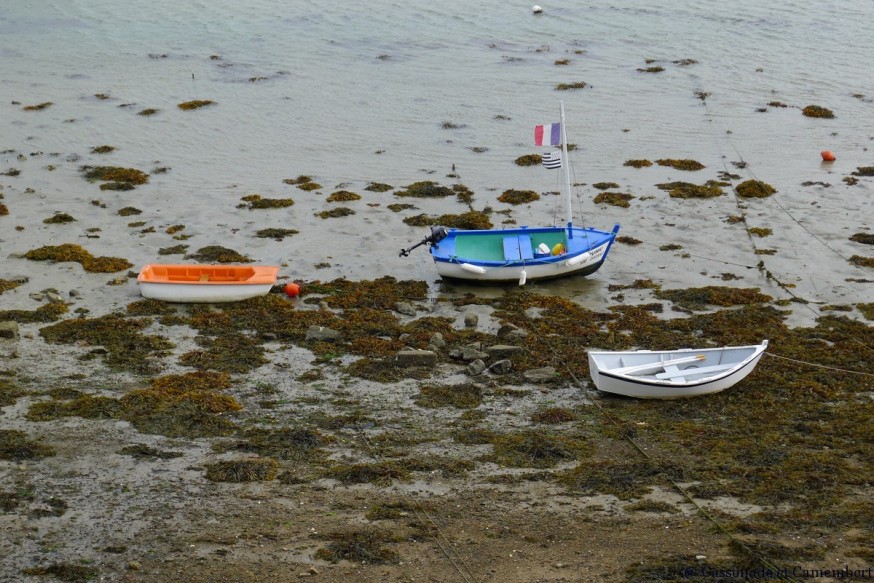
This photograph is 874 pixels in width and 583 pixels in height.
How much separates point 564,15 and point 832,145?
21500 millimetres

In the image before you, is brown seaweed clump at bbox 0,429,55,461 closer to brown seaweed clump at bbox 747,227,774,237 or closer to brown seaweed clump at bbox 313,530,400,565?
brown seaweed clump at bbox 313,530,400,565

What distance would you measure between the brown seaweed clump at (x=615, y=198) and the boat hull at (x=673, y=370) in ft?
31.7

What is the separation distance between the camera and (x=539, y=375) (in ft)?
61.5

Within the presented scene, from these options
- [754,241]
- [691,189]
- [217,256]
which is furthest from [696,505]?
[691,189]

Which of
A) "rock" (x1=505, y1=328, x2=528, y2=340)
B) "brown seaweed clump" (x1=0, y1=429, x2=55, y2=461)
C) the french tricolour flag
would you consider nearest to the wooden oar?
"rock" (x1=505, y1=328, x2=528, y2=340)

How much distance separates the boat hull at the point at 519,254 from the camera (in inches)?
903

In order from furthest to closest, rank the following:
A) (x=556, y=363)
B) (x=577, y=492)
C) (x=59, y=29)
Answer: (x=59, y=29) → (x=556, y=363) → (x=577, y=492)

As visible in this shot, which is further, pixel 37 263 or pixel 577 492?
pixel 37 263

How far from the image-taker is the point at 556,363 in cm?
1936

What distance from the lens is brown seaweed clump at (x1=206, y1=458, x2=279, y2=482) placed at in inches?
591

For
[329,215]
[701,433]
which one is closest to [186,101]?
[329,215]

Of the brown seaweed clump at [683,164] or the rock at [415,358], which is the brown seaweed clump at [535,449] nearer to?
the rock at [415,358]

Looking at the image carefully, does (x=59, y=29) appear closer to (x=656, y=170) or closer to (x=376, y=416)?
(x=656, y=170)

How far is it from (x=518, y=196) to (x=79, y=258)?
38.6 feet
